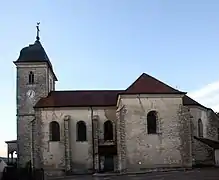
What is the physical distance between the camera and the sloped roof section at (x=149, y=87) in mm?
40281

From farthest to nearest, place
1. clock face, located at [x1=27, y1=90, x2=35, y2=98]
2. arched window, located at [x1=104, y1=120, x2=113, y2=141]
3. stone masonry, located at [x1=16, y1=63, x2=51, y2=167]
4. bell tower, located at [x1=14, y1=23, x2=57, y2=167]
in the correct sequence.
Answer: clock face, located at [x1=27, y1=90, x2=35, y2=98], bell tower, located at [x1=14, y1=23, x2=57, y2=167], stone masonry, located at [x1=16, y1=63, x2=51, y2=167], arched window, located at [x1=104, y1=120, x2=113, y2=141]

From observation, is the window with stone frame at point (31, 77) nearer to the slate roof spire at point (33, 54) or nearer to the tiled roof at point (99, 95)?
the slate roof spire at point (33, 54)

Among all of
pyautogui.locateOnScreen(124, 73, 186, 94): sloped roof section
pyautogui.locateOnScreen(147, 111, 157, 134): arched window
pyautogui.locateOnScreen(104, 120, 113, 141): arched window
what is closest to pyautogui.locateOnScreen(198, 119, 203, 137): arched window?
pyautogui.locateOnScreen(124, 73, 186, 94): sloped roof section

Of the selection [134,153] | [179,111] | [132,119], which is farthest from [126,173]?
[179,111]

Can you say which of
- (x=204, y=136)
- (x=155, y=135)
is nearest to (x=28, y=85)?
(x=155, y=135)

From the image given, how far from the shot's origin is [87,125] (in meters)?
46.3

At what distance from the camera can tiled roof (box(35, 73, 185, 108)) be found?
1598 inches

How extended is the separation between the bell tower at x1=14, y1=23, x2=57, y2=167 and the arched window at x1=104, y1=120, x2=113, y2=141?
8.71 meters

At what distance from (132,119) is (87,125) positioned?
26.5 feet

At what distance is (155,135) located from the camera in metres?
39.6

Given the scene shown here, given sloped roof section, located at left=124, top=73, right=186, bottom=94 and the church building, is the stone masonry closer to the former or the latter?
the church building

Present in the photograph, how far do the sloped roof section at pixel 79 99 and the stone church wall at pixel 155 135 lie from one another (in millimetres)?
7530

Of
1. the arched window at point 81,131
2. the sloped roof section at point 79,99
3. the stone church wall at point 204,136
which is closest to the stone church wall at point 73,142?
the arched window at point 81,131

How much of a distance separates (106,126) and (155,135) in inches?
341
